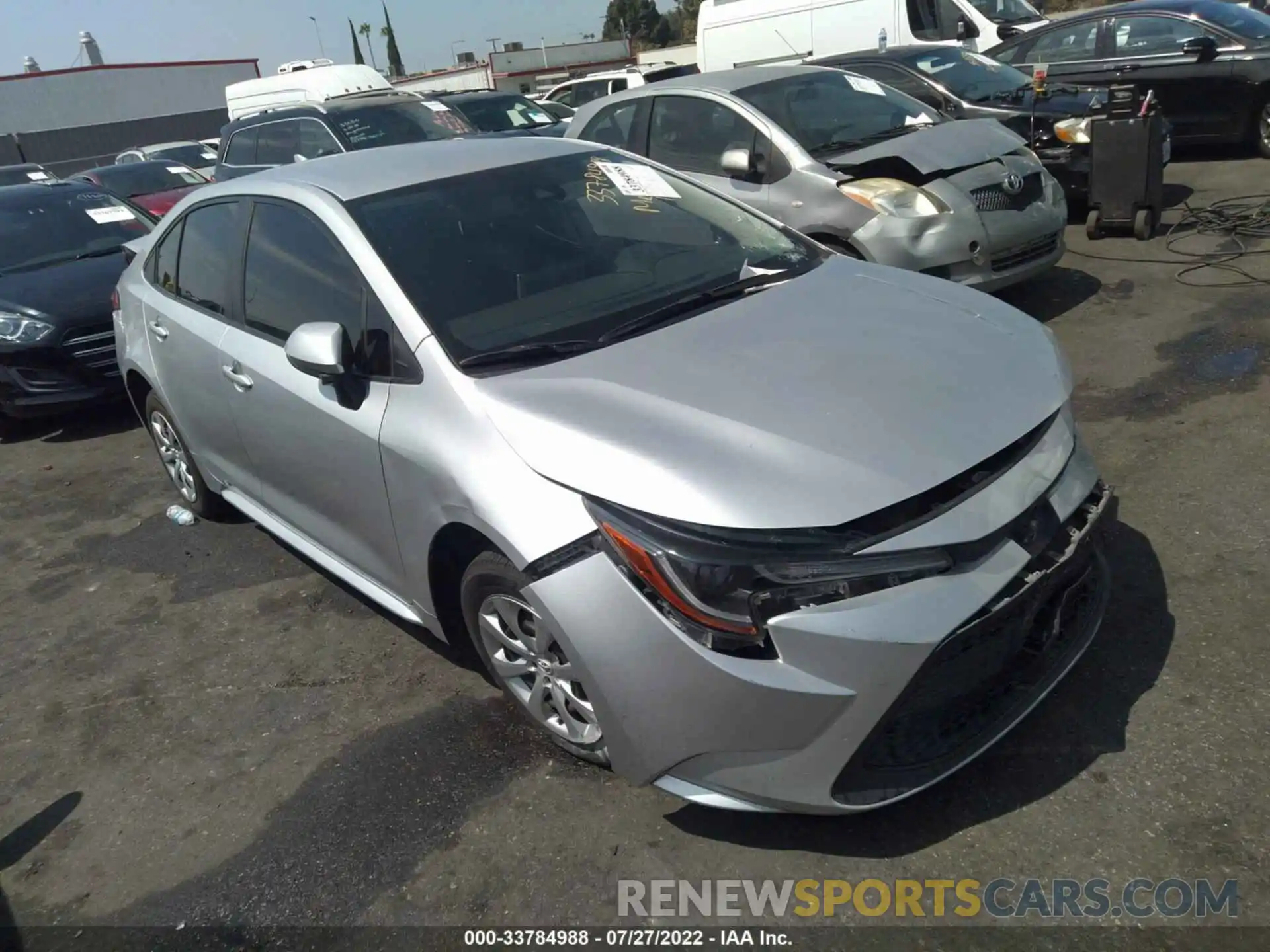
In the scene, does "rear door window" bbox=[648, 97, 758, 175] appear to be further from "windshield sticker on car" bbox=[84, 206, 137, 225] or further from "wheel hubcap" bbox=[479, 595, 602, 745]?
"windshield sticker on car" bbox=[84, 206, 137, 225]

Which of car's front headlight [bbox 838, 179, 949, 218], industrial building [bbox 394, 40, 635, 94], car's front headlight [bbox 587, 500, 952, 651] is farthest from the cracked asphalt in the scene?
industrial building [bbox 394, 40, 635, 94]

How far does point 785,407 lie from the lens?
8.62ft

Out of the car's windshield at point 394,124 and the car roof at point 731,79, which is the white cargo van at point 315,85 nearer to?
the car's windshield at point 394,124

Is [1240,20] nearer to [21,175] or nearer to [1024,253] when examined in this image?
[1024,253]

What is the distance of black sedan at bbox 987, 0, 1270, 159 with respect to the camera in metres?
9.17

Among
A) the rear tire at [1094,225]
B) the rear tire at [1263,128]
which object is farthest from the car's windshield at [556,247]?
the rear tire at [1263,128]

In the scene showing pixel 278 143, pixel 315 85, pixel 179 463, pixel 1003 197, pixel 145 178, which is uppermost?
pixel 315 85

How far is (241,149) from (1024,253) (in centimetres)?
901

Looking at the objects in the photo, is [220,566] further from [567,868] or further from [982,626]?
[982,626]

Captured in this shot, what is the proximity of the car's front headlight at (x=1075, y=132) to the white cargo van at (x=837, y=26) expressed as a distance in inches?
234

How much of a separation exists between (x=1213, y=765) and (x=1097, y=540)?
0.64 m

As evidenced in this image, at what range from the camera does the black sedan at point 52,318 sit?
22.1ft

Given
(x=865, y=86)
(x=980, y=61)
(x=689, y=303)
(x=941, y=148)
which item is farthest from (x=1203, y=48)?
(x=689, y=303)

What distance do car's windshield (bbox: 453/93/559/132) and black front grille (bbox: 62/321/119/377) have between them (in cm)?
640
